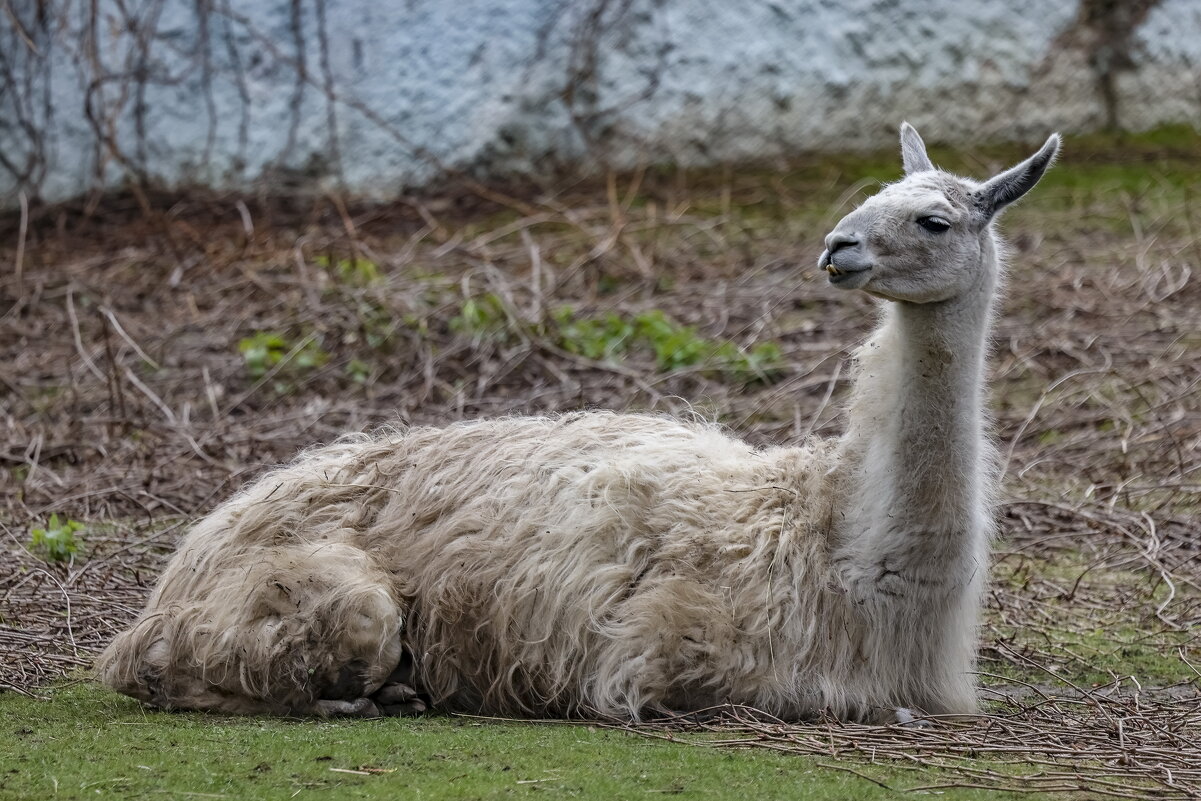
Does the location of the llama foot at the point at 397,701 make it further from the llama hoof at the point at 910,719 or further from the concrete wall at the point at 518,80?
the concrete wall at the point at 518,80

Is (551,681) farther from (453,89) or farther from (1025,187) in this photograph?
(453,89)

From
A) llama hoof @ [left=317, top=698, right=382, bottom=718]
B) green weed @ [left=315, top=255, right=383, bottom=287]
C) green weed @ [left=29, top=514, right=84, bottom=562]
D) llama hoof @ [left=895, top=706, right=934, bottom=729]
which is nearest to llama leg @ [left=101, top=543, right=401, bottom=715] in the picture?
llama hoof @ [left=317, top=698, right=382, bottom=718]

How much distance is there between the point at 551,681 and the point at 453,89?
334 inches

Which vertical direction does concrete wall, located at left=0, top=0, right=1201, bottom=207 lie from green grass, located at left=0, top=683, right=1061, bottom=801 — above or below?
above

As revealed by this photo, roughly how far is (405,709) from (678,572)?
3.07 ft

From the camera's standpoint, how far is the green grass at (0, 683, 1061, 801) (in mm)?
3508

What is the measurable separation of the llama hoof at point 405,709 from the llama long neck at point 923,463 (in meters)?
1.35

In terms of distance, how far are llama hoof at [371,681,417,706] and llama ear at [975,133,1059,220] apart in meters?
2.27

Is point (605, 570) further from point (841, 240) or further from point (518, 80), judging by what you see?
point (518, 80)

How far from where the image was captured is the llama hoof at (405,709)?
4.59 meters

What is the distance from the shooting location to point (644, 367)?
9.12 meters

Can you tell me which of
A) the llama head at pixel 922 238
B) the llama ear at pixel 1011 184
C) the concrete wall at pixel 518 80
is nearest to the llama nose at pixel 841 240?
the llama head at pixel 922 238

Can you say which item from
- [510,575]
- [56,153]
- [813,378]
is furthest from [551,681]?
[56,153]

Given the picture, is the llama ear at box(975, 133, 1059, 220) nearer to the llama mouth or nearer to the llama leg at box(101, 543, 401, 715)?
the llama mouth
